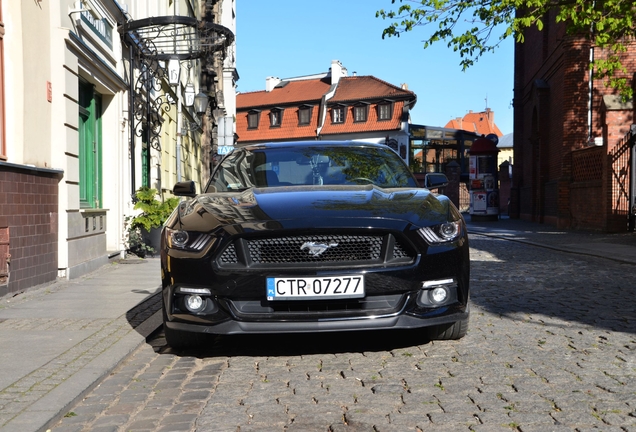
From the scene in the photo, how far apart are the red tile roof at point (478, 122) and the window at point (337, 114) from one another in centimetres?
4649

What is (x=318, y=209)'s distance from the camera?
530 cm

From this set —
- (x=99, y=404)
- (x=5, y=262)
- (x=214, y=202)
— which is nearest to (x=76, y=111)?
(x=5, y=262)

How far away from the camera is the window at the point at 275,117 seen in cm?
7538

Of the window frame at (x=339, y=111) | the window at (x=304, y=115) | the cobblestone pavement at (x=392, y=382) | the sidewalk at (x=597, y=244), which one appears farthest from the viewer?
the window at (x=304, y=115)

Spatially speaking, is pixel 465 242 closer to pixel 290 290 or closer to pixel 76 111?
pixel 290 290

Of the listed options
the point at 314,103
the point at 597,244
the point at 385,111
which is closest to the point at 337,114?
the point at 314,103

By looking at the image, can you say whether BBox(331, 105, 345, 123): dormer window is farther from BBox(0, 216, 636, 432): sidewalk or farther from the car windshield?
the car windshield

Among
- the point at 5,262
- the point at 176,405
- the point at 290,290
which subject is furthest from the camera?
the point at 5,262

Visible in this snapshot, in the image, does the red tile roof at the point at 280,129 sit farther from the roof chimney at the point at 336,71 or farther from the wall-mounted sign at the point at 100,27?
the wall-mounted sign at the point at 100,27

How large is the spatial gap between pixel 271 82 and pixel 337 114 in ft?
40.1

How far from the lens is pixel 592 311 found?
7422mm

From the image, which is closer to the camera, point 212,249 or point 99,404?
point 99,404

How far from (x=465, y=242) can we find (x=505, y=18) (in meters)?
11.9

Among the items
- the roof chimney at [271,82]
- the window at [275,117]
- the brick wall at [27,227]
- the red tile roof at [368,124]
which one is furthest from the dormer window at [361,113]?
the brick wall at [27,227]
